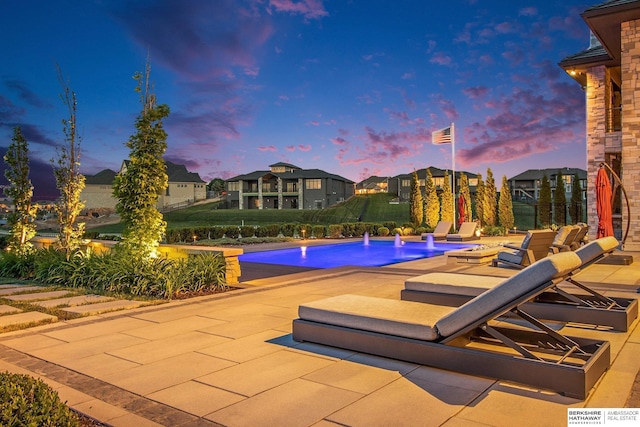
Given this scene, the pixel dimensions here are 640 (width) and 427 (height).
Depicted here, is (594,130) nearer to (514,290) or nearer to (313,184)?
(514,290)

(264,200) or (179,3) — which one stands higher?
(179,3)

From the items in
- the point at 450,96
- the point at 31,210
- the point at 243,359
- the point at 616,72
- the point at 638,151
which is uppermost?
the point at 450,96

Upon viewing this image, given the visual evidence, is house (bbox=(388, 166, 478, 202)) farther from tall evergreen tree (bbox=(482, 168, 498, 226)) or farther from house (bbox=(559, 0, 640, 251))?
house (bbox=(559, 0, 640, 251))

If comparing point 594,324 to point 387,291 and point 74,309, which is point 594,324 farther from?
point 74,309

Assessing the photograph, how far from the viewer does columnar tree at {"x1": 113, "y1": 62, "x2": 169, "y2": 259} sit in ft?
31.2

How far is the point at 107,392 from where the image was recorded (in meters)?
3.89

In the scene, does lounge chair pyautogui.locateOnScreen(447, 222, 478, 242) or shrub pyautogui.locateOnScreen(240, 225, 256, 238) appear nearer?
lounge chair pyautogui.locateOnScreen(447, 222, 478, 242)

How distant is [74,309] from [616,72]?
2060 cm

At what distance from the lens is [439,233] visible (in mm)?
23031

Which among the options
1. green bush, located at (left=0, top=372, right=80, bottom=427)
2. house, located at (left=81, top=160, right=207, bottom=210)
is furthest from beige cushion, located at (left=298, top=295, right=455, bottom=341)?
house, located at (left=81, top=160, right=207, bottom=210)

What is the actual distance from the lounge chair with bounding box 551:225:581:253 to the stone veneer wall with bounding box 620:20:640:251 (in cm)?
401

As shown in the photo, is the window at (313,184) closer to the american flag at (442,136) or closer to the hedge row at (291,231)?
the hedge row at (291,231)

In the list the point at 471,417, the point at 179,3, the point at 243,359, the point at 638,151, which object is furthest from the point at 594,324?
the point at 179,3

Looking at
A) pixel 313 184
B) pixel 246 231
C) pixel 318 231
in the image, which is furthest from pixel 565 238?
pixel 313 184
